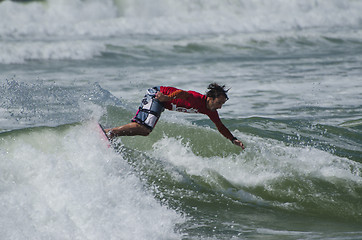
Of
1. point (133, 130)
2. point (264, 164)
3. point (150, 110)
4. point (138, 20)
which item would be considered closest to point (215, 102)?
point (150, 110)

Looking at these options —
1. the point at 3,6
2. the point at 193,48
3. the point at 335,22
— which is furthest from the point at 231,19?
the point at 3,6

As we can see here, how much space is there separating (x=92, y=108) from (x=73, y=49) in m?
12.1

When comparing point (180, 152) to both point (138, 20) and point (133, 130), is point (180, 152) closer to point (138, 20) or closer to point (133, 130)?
point (133, 130)

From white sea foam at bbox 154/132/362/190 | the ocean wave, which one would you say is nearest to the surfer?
white sea foam at bbox 154/132/362/190

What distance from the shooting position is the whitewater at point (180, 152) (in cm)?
503

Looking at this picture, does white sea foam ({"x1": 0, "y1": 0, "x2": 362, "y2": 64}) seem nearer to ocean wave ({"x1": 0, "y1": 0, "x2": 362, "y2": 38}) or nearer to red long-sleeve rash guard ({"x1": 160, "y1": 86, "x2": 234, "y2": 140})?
ocean wave ({"x1": 0, "y1": 0, "x2": 362, "y2": 38})

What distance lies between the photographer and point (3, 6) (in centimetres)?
2711

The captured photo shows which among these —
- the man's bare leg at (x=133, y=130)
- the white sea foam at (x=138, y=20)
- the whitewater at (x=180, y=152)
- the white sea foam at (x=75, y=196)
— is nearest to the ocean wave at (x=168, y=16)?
the white sea foam at (x=138, y=20)

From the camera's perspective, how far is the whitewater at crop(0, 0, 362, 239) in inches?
198

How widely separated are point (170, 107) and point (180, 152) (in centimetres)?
115

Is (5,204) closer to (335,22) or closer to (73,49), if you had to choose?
(73,49)

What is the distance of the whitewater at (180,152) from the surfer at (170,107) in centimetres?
38

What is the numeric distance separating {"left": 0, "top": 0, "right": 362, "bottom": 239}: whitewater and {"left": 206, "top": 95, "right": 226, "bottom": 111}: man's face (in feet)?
3.45

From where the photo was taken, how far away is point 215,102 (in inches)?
239
